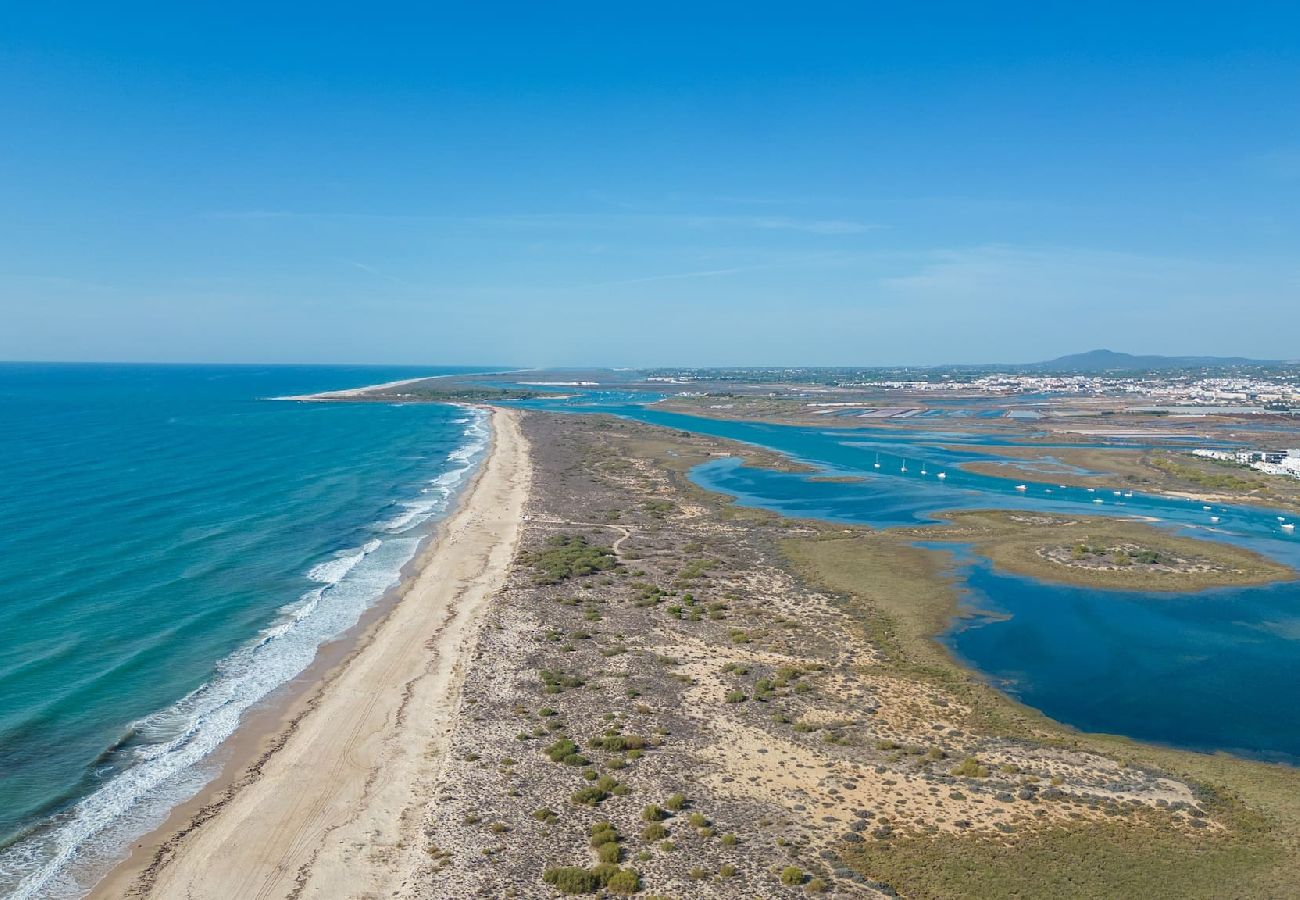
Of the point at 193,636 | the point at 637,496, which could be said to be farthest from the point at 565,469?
the point at 193,636

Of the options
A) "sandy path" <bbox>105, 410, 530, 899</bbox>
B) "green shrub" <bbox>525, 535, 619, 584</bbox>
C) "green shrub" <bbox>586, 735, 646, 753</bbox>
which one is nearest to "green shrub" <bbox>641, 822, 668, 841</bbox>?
"green shrub" <bbox>586, 735, 646, 753</bbox>

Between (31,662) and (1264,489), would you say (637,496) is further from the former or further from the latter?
(1264,489)

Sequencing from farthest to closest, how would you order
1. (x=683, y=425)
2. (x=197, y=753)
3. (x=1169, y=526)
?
(x=683, y=425)
(x=1169, y=526)
(x=197, y=753)

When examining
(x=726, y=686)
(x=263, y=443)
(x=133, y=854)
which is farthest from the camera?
(x=263, y=443)

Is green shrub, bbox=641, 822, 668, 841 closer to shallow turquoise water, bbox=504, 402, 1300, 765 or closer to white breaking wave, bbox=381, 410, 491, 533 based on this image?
shallow turquoise water, bbox=504, 402, 1300, 765

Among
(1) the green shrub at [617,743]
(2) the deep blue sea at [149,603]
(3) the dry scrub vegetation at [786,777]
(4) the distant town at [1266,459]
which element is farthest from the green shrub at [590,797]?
(4) the distant town at [1266,459]

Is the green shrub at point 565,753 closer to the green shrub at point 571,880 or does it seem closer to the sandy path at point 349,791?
the sandy path at point 349,791

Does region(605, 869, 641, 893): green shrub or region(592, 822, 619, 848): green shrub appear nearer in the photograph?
region(605, 869, 641, 893): green shrub
